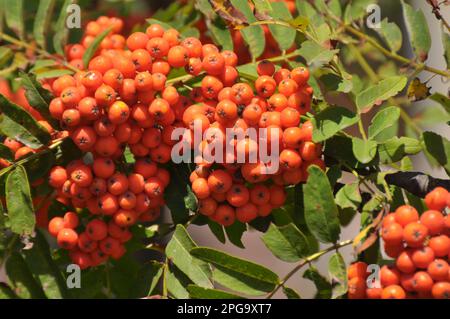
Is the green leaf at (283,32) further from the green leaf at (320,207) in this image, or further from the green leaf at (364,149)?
the green leaf at (320,207)

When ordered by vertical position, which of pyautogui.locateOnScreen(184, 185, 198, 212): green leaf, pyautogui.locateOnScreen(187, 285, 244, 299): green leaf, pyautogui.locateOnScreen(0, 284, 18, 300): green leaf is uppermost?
pyautogui.locateOnScreen(184, 185, 198, 212): green leaf

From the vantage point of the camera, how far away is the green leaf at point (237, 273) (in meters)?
1.54

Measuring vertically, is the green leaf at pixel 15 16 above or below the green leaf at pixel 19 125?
above

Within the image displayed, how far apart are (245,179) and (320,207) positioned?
0.20 meters

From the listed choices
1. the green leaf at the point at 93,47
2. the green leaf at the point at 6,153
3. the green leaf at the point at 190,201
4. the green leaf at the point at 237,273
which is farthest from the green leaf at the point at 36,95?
the green leaf at the point at 237,273

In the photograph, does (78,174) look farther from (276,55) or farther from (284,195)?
(276,55)

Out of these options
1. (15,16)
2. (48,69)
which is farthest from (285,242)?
(15,16)

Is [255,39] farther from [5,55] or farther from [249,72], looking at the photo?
[5,55]

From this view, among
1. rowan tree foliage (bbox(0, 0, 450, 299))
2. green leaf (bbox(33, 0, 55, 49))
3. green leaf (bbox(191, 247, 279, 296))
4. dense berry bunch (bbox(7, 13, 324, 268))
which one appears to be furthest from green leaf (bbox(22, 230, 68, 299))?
green leaf (bbox(33, 0, 55, 49))

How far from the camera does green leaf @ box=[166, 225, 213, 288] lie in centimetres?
157

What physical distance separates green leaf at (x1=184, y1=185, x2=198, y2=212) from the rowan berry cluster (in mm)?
431

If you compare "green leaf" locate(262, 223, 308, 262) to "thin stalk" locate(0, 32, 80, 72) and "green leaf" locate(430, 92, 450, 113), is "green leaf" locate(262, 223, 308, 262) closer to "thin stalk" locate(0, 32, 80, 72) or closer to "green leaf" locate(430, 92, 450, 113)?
"green leaf" locate(430, 92, 450, 113)

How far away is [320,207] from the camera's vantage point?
59.1 inches

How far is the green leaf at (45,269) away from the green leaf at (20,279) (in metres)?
0.02
